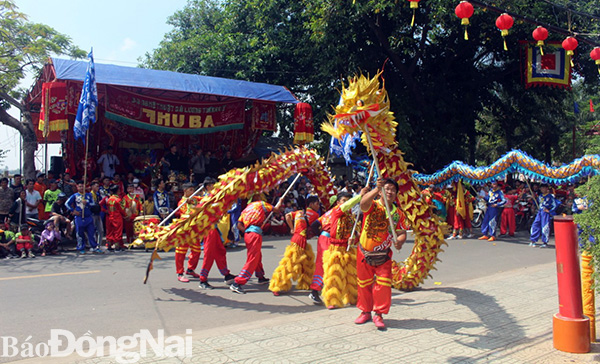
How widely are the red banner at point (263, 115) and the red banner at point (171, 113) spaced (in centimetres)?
57

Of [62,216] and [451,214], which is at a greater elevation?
[62,216]

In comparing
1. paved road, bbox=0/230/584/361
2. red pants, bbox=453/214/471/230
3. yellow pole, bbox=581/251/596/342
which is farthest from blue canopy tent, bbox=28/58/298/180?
yellow pole, bbox=581/251/596/342

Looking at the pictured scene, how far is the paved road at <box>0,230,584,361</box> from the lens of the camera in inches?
208

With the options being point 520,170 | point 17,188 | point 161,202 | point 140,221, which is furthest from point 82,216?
point 520,170

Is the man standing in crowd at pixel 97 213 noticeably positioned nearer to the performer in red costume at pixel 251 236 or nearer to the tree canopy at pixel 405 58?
the performer in red costume at pixel 251 236

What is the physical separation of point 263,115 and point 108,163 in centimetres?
528

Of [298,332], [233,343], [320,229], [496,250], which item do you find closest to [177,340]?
[233,343]

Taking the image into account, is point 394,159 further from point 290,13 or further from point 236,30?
point 236,30

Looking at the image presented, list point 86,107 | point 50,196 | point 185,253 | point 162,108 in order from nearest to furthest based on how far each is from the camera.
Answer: point 185,253, point 86,107, point 50,196, point 162,108

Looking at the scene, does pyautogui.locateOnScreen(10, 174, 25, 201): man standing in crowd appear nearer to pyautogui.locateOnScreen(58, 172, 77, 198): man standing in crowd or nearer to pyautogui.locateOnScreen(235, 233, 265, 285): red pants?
pyautogui.locateOnScreen(58, 172, 77, 198): man standing in crowd

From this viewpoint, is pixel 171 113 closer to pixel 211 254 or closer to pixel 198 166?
pixel 198 166

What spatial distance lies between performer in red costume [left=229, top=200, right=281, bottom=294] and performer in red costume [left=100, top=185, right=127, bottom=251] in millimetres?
5050

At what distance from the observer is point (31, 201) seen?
1089 centimetres

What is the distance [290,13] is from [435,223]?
16.0 m
